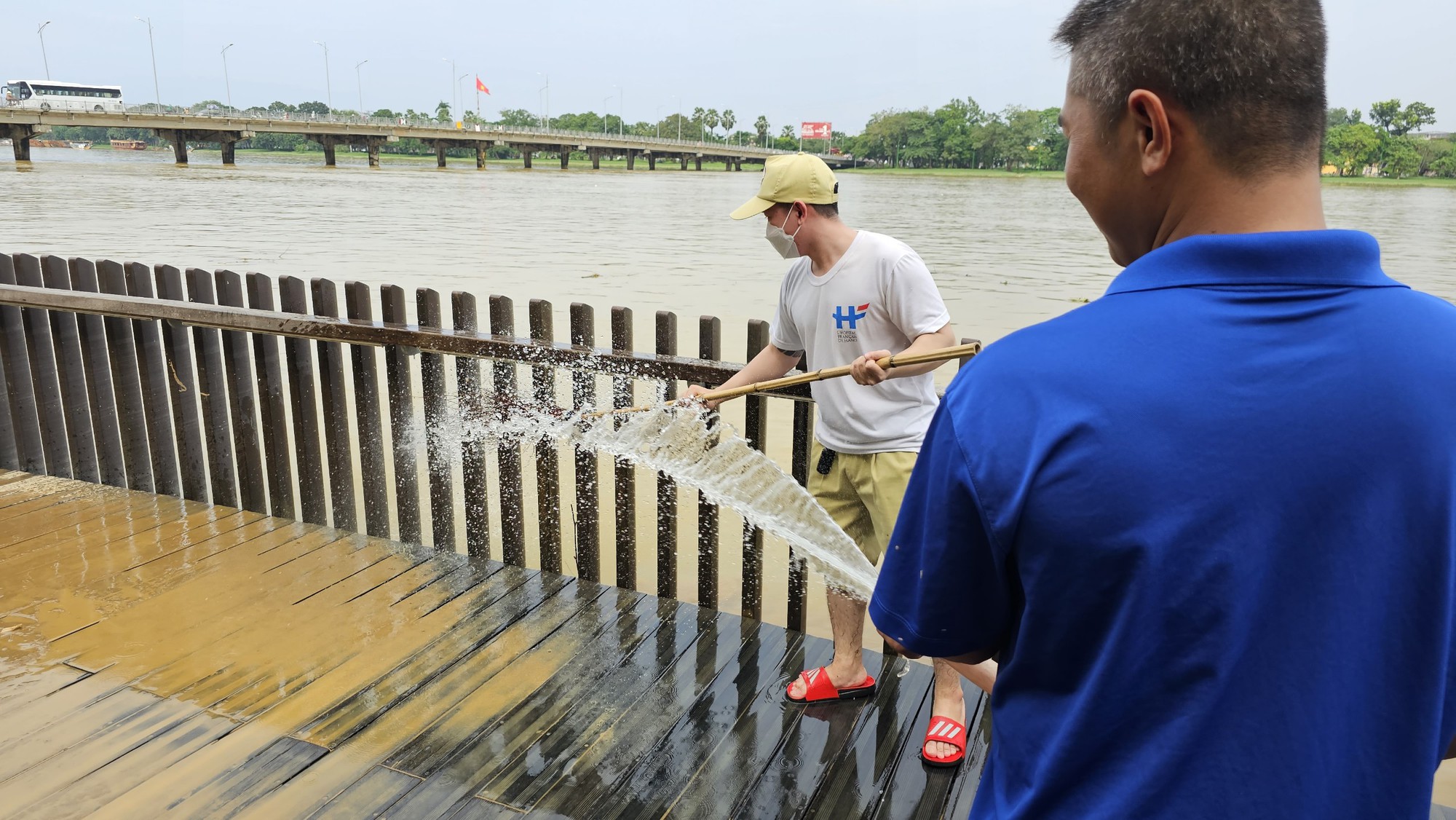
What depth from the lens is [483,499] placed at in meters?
4.73

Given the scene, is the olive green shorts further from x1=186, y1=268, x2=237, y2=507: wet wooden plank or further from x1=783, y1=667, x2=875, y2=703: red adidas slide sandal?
x1=186, y1=268, x2=237, y2=507: wet wooden plank

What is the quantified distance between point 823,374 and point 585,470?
1.62 metres

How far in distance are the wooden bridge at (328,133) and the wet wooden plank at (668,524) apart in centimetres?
4313

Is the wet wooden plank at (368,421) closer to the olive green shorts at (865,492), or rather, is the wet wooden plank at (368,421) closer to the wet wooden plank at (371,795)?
Result: the wet wooden plank at (371,795)

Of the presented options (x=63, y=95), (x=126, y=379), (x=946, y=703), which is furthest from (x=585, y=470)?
(x=63, y=95)

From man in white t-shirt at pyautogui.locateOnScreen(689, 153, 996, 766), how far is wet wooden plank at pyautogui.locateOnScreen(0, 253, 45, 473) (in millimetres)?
4596

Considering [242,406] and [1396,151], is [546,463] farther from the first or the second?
[1396,151]

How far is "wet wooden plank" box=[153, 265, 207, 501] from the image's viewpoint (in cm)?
512

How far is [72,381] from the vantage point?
5.55 m

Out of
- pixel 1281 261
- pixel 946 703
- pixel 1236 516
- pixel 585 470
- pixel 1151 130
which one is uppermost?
pixel 1151 130

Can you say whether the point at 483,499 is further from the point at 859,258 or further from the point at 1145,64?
the point at 1145,64

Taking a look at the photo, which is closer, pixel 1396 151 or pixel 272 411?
pixel 272 411

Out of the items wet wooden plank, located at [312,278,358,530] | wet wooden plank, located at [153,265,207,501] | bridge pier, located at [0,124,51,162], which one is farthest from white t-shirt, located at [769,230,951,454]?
bridge pier, located at [0,124,51,162]

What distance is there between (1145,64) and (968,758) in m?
2.62
